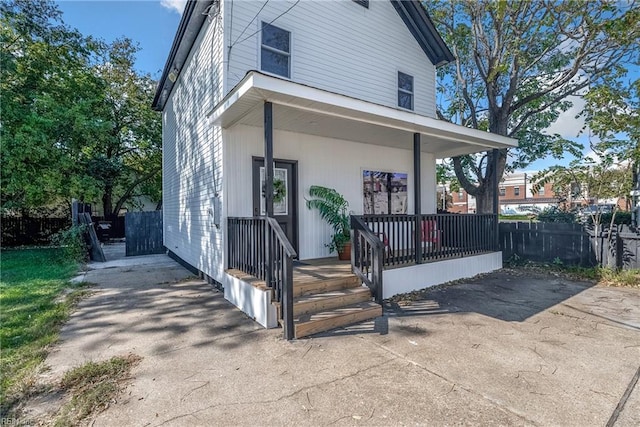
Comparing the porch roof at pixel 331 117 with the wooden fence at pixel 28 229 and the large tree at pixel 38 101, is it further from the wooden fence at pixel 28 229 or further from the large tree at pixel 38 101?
the wooden fence at pixel 28 229

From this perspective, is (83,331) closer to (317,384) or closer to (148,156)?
(317,384)

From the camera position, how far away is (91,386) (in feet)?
9.33

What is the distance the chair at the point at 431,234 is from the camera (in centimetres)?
672

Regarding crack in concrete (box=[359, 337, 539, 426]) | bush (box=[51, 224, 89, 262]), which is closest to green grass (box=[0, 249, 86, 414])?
bush (box=[51, 224, 89, 262])

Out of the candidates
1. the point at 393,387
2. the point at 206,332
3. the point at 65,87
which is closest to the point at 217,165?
the point at 206,332

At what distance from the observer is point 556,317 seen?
4.60 m

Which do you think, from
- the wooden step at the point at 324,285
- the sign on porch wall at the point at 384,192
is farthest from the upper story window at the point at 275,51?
the wooden step at the point at 324,285

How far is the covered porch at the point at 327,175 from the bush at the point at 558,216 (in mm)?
4027

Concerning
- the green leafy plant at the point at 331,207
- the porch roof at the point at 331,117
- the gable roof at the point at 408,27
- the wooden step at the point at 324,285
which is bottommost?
the wooden step at the point at 324,285

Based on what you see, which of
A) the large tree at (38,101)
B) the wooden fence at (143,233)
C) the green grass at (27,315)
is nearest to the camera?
the green grass at (27,315)

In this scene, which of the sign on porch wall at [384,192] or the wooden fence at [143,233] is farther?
the wooden fence at [143,233]

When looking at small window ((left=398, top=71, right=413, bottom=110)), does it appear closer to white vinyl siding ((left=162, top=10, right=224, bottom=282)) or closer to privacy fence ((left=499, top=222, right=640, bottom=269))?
privacy fence ((left=499, top=222, right=640, bottom=269))

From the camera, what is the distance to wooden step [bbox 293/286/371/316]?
4.28 metres

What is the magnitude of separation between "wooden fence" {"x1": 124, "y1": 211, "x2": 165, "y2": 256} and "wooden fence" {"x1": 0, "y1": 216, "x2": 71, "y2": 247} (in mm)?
5362
